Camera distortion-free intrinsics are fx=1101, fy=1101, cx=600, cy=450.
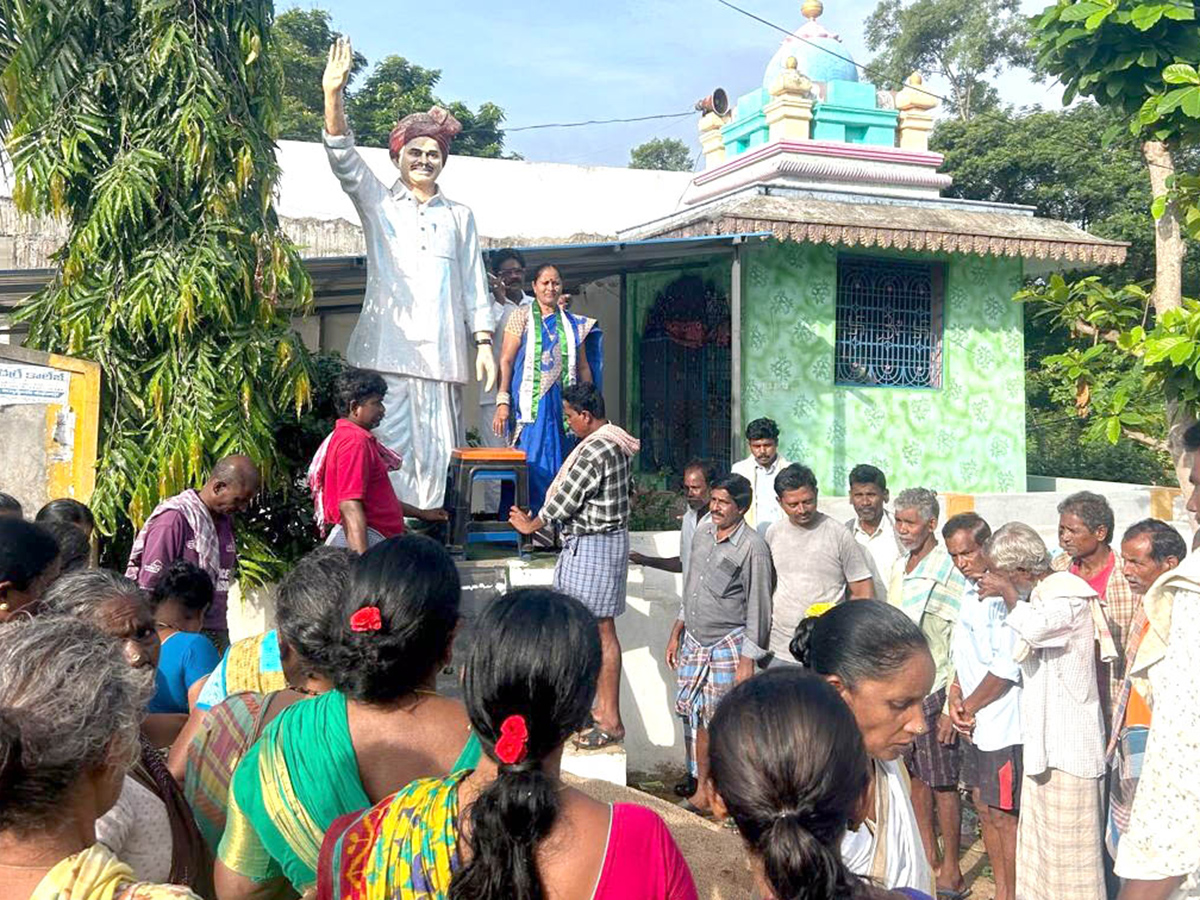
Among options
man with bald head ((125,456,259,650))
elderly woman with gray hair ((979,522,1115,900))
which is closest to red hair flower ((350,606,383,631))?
man with bald head ((125,456,259,650))

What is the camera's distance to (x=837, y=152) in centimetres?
997

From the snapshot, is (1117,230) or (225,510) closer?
(225,510)

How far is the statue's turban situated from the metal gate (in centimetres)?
363

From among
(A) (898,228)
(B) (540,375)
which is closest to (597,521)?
(B) (540,375)

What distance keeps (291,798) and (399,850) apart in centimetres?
42

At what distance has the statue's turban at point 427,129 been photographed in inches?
256

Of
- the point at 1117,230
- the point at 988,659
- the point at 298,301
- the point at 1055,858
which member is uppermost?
the point at 1117,230

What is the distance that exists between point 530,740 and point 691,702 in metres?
3.58

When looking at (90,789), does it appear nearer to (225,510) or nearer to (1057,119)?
(225,510)

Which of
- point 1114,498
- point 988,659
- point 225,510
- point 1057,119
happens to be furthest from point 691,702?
point 1057,119

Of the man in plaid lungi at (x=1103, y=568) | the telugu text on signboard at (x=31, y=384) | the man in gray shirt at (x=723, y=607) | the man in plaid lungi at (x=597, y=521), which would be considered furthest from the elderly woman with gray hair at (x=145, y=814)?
the man in plaid lungi at (x=1103, y=568)

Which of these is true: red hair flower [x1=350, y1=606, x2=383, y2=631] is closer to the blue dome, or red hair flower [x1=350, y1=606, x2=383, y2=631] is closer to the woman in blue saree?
the woman in blue saree

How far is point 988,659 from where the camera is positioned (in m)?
4.41

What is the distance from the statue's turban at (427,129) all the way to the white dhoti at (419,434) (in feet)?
4.65
